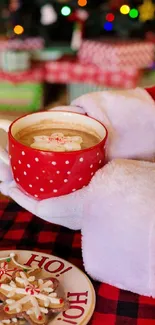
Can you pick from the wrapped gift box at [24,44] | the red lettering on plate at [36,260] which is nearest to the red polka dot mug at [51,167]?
the red lettering on plate at [36,260]

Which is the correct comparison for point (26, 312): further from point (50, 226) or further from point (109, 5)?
point (109, 5)

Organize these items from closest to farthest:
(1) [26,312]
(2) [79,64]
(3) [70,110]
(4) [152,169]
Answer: (1) [26,312], (4) [152,169], (3) [70,110], (2) [79,64]

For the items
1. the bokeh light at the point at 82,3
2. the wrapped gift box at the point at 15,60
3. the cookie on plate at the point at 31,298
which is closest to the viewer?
the cookie on plate at the point at 31,298

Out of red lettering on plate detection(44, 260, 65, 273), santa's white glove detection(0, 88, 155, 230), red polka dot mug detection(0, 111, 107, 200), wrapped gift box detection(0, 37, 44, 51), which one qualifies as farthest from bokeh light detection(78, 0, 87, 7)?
red lettering on plate detection(44, 260, 65, 273)

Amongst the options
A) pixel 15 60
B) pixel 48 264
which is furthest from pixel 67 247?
pixel 15 60

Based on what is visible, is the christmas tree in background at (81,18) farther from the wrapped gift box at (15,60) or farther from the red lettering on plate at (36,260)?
the red lettering on plate at (36,260)

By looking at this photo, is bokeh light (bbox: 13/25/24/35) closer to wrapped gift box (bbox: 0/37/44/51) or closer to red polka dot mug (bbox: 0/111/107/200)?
wrapped gift box (bbox: 0/37/44/51)

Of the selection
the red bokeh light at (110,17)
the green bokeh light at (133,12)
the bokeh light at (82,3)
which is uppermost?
the bokeh light at (82,3)

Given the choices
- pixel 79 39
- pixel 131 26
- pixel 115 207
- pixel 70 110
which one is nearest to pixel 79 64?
pixel 79 39
